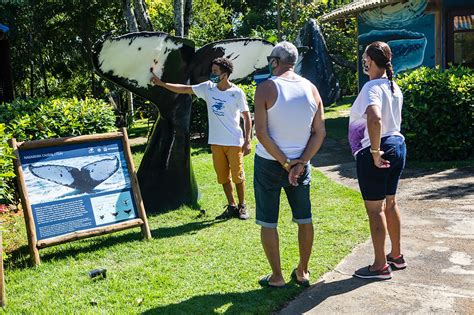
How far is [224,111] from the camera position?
19.6 feet

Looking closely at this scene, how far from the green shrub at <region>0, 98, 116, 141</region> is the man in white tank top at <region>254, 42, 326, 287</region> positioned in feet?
13.3

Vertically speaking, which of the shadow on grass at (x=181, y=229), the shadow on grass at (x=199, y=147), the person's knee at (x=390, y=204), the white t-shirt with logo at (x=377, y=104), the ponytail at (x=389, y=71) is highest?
the ponytail at (x=389, y=71)

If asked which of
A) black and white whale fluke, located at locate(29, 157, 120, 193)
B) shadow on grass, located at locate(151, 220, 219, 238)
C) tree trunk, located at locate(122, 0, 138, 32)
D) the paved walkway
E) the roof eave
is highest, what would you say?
tree trunk, located at locate(122, 0, 138, 32)

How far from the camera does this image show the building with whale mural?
1294 centimetres

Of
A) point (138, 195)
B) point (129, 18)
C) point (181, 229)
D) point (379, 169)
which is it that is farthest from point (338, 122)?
point (379, 169)

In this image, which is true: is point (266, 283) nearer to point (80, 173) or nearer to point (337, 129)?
point (80, 173)

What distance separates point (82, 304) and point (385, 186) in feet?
8.07

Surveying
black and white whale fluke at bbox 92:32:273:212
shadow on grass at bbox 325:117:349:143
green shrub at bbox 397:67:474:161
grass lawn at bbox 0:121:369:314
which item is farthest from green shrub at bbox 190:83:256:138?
grass lawn at bbox 0:121:369:314

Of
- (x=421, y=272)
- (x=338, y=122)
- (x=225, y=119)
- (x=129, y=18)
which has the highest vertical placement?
(x=129, y=18)

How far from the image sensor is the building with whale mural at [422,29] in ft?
42.4

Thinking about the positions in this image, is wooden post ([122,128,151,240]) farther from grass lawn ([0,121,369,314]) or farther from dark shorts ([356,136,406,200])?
dark shorts ([356,136,406,200])

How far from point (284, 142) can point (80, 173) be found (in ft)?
8.33

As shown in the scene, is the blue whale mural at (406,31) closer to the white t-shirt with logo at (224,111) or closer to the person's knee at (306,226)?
the white t-shirt with logo at (224,111)

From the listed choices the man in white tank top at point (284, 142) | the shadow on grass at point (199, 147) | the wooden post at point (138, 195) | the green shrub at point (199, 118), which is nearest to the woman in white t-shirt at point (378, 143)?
the man in white tank top at point (284, 142)
